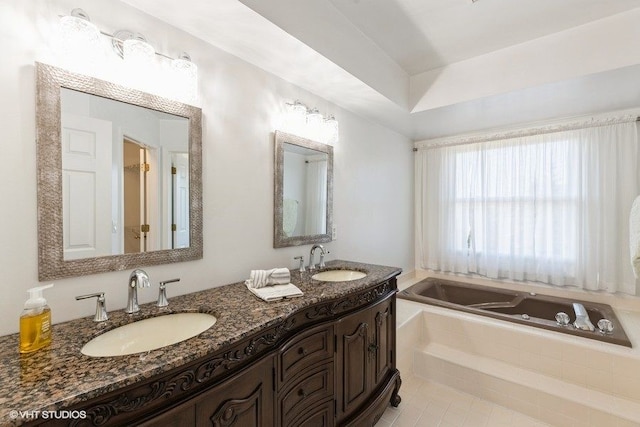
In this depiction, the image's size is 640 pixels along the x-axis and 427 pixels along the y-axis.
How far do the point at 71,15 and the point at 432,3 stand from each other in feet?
5.78

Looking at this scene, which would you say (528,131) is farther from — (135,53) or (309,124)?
(135,53)

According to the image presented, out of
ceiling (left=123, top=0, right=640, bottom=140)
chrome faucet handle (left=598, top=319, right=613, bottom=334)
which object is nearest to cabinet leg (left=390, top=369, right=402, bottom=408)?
chrome faucet handle (left=598, top=319, right=613, bottom=334)

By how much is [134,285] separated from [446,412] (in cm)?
208

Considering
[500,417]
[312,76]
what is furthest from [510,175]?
[312,76]

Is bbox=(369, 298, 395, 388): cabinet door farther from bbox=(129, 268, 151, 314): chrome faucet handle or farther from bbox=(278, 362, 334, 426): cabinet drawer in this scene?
bbox=(129, 268, 151, 314): chrome faucet handle

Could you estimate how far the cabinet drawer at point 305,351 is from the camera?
1.15 meters

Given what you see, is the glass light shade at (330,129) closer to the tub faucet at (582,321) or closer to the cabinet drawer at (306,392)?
the cabinet drawer at (306,392)

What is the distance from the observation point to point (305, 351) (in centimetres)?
127

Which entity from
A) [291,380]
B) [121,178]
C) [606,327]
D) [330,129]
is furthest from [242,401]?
[606,327]

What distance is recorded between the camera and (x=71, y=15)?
39.9 inches

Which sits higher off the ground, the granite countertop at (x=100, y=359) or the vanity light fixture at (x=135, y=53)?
the vanity light fixture at (x=135, y=53)

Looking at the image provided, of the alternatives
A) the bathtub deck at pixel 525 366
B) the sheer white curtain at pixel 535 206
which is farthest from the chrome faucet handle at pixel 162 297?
the sheer white curtain at pixel 535 206

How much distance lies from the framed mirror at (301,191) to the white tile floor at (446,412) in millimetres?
1277

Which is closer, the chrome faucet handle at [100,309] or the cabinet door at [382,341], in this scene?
the chrome faucet handle at [100,309]
